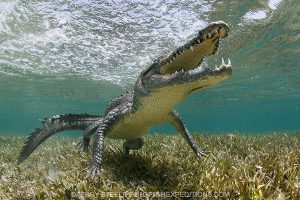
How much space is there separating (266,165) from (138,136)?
2.96 metres

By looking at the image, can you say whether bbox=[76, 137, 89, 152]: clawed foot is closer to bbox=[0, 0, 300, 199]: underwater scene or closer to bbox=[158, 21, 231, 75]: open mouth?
bbox=[0, 0, 300, 199]: underwater scene

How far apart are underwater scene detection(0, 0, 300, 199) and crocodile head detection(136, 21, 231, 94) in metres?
0.16

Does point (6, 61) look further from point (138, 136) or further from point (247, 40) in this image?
point (138, 136)

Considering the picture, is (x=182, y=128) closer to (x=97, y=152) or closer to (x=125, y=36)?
(x=97, y=152)

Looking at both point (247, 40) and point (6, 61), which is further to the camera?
point (6, 61)

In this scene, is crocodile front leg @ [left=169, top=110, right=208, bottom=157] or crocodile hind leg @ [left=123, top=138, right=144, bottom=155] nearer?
crocodile front leg @ [left=169, top=110, right=208, bottom=157]

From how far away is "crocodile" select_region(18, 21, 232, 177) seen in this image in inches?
181

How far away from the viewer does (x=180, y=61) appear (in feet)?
17.2

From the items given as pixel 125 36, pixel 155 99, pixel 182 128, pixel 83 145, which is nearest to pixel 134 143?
pixel 182 128

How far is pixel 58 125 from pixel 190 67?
14.4 feet

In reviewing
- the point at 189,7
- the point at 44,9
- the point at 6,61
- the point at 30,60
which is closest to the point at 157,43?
the point at 189,7

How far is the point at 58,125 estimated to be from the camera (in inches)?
327

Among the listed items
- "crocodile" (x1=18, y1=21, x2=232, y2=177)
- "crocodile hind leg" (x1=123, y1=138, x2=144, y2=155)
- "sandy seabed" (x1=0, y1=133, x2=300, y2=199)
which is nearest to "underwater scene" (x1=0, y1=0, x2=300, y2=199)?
"sandy seabed" (x1=0, y1=133, x2=300, y2=199)

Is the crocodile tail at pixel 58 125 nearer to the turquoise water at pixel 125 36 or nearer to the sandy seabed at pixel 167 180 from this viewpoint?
the sandy seabed at pixel 167 180
